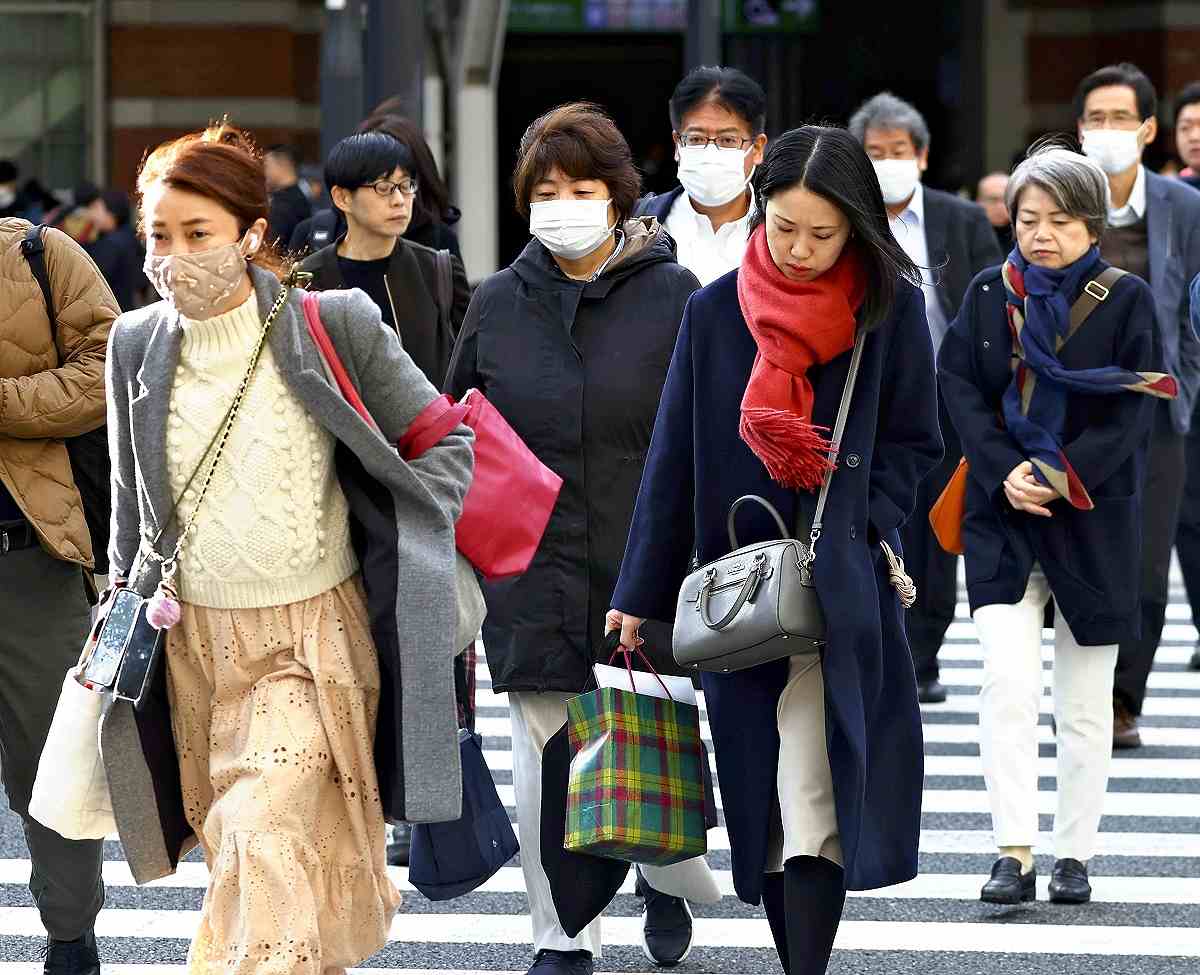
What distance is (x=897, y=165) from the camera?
27.7 feet

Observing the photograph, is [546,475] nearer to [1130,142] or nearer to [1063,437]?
[1063,437]

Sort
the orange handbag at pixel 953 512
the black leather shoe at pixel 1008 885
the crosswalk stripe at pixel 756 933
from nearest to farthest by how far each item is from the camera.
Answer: the crosswalk stripe at pixel 756 933
the black leather shoe at pixel 1008 885
the orange handbag at pixel 953 512

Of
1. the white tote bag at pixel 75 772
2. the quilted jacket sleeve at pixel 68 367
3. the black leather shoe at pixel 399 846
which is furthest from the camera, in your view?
the black leather shoe at pixel 399 846

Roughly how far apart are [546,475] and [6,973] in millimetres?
1967

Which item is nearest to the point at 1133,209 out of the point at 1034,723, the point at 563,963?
the point at 1034,723

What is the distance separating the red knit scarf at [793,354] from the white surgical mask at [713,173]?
2398 mm

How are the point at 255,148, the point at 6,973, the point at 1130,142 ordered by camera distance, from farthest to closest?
the point at 1130,142, the point at 6,973, the point at 255,148

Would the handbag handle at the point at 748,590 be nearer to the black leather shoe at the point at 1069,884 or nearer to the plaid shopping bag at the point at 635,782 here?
the plaid shopping bag at the point at 635,782

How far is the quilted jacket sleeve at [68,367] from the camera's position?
5.00 m

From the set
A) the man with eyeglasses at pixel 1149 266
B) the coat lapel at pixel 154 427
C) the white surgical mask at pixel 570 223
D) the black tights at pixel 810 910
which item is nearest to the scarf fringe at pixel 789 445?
the black tights at pixel 810 910

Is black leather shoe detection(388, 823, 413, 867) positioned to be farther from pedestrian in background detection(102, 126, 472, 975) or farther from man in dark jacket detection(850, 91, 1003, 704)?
man in dark jacket detection(850, 91, 1003, 704)

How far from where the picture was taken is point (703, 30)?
598 inches

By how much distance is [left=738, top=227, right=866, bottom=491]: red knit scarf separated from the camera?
4.35 metres

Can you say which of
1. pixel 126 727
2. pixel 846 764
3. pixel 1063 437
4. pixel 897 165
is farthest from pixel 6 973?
pixel 897 165
